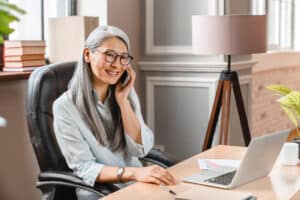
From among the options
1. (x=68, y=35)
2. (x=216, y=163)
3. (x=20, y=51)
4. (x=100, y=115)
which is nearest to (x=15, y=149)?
(x=20, y=51)

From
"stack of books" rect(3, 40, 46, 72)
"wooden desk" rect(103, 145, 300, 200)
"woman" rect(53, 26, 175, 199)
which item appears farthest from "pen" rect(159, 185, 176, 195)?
"stack of books" rect(3, 40, 46, 72)

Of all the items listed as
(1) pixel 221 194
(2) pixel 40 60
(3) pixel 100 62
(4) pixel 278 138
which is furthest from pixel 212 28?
(1) pixel 221 194

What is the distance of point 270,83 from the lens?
222 inches

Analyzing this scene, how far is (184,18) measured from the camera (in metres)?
3.79

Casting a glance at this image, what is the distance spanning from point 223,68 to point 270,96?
2.19 meters

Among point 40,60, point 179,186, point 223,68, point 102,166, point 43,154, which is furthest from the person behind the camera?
point 223,68

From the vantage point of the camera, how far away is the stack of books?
281 centimetres

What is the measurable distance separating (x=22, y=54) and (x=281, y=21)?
4014 mm

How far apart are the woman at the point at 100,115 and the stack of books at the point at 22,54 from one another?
2.58 ft

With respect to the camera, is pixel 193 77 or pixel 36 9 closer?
pixel 36 9

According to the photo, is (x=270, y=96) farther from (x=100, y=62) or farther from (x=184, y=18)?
(x=100, y=62)

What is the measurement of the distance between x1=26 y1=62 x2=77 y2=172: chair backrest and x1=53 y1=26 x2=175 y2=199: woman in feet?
0.44

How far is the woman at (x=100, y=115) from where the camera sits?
1.99m

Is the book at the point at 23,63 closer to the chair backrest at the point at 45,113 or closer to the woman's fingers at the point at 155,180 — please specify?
the chair backrest at the point at 45,113
